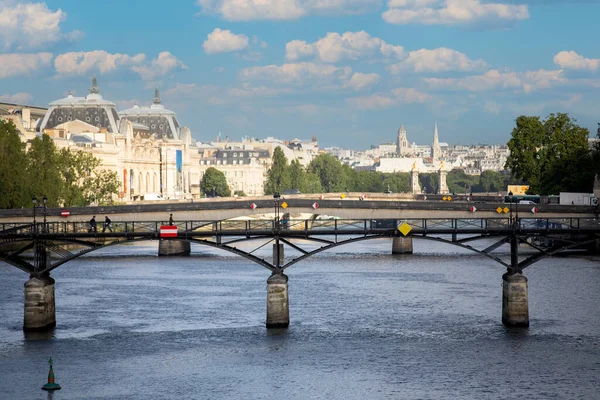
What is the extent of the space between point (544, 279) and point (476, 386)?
3431 cm

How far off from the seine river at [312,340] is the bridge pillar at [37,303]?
1109mm

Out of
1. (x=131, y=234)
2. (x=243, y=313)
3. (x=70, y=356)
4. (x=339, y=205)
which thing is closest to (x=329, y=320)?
(x=243, y=313)

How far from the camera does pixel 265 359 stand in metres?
53.9

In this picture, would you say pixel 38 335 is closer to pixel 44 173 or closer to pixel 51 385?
pixel 51 385

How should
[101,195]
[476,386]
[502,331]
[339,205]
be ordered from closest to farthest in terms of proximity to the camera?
1. [476,386]
2. [502,331]
3. [339,205]
4. [101,195]

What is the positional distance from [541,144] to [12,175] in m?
62.1

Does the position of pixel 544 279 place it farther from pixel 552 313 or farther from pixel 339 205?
pixel 339 205

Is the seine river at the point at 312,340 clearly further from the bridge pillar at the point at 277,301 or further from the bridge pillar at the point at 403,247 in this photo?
the bridge pillar at the point at 403,247

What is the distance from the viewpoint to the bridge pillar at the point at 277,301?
58.2 meters

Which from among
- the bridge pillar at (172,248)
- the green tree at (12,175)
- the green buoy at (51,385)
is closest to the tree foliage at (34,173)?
the green tree at (12,175)

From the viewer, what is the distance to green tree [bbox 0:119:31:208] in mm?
111250

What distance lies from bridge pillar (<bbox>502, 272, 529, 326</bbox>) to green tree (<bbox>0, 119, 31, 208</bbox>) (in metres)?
60.3

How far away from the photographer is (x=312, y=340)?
58.4 metres

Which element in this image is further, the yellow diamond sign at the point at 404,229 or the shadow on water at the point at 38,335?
the yellow diamond sign at the point at 404,229
